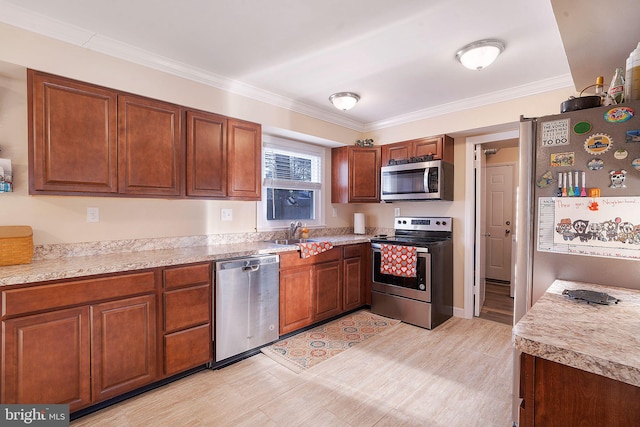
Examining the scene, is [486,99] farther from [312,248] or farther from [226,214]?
[226,214]

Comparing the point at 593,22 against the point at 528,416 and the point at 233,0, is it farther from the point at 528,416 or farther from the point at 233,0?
the point at 233,0

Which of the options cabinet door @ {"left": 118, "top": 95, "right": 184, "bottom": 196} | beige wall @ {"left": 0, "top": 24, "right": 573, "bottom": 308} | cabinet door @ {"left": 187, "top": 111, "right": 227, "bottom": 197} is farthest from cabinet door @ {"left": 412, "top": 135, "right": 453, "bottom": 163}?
cabinet door @ {"left": 118, "top": 95, "right": 184, "bottom": 196}

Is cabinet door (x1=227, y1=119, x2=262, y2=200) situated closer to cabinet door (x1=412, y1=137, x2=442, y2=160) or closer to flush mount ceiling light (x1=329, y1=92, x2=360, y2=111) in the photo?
flush mount ceiling light (x1=329, y1=92, x2=360, y2=111)

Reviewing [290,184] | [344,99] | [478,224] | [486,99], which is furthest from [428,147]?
[290,184]

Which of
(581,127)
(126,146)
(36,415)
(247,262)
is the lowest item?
(36,415)

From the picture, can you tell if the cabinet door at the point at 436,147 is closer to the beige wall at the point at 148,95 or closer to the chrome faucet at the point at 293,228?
the beige wall at the point at 148,95

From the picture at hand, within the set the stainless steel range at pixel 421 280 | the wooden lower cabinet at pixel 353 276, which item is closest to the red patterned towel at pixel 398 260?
the stainless steel range at pixel 421 280

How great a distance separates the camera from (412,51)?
89.3 inches

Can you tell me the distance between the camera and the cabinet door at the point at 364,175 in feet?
13.1

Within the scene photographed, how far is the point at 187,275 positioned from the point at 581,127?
247 centimetres

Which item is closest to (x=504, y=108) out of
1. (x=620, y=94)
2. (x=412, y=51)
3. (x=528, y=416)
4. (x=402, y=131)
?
(x=402, y=131)

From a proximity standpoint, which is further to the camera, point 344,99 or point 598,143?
point 344,99

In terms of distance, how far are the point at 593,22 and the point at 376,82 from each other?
1730 millimetres

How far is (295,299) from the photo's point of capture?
9.78 ft
